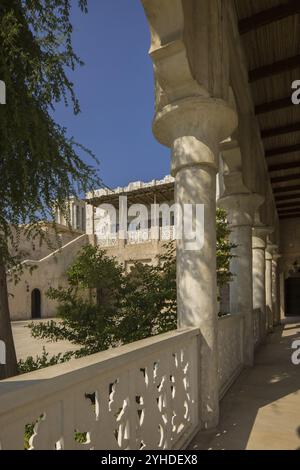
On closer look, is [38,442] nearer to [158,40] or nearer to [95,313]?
[158,40]

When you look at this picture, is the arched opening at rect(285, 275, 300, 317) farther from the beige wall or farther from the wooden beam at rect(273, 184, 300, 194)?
the beige wall

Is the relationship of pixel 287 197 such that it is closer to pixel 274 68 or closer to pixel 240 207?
pixel 240 207

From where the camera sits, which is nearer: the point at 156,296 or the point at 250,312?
the point at 156,296

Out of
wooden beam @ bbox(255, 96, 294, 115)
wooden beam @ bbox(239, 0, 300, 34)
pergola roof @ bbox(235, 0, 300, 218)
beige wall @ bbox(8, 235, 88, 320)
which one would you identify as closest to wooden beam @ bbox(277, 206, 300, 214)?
pergola roof @ bbox(235, 0, 300, 218)

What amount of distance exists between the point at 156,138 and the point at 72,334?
12.0 ft

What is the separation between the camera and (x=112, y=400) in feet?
6.98

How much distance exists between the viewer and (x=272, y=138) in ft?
31.2

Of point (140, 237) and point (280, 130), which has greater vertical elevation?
point (280, 130)

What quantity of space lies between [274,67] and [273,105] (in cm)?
130

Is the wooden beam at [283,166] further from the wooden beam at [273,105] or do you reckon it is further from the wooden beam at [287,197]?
the wooden beam at [287,197]

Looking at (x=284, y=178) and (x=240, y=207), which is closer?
(x=240, y=207)

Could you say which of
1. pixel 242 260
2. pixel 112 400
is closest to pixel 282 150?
pixel 242 260
